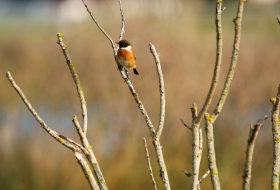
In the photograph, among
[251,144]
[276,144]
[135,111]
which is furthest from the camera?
[135,111]

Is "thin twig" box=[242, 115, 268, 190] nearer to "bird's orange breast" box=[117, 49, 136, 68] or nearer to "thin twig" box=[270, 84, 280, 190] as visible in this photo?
"thin twig" box=[270, 84, 280, 190]

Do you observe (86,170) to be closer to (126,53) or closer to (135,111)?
(126,53)

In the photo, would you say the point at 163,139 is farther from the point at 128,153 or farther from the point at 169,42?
the point at 169,42

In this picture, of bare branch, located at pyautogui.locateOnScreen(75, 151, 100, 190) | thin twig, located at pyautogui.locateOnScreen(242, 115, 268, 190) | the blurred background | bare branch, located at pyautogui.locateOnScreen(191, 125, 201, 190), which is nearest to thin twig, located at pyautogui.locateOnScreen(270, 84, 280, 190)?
thin twig, located at pyautogui.locateOnScreen(242, 115, 268, 190)

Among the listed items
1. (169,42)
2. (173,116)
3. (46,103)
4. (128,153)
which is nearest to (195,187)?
(128,153)

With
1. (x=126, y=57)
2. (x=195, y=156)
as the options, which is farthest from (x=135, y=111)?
(x=195, y=156)

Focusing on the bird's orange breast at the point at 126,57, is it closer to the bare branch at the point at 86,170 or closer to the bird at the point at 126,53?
the bird at the point at 126,53

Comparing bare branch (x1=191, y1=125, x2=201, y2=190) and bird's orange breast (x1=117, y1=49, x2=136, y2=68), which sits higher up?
bird's orange breast (x1=117, y1=49, x2=136, y2=68)

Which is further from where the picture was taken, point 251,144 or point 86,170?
point 86,170

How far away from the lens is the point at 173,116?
5.05m

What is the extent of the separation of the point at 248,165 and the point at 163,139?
3652mm

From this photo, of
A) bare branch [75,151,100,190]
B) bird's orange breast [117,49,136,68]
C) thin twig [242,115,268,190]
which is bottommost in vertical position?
thin twig [242,115,268,190]

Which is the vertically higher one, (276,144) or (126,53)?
(126,53)

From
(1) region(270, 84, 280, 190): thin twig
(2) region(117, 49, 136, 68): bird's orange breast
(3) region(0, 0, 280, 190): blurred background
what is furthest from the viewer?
(3) region(0, 0, 280, 190): blurred background
